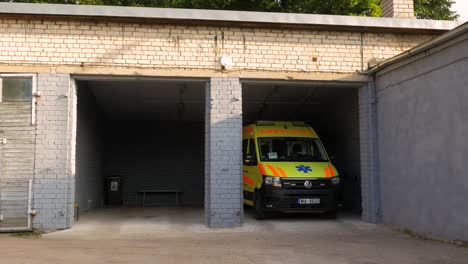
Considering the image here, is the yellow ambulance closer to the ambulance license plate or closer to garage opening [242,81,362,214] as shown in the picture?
the ambulance license plate

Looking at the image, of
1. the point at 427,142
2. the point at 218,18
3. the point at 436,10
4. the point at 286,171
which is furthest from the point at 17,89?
the point at 436,10

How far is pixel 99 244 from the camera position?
883 cm

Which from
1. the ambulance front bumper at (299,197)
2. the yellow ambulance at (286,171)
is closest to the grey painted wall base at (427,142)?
the ambulance front bumper at (299,197)

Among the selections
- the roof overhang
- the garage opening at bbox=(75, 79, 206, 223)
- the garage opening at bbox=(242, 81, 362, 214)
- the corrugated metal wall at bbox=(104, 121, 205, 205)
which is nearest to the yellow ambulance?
the garage opening at bbox=(242, 81, 362, 214)

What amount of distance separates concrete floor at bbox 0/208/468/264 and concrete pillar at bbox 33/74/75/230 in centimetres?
52

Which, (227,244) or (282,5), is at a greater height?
(282,5)

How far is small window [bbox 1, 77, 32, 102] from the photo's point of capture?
34.7ft

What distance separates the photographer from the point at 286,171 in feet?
37.2

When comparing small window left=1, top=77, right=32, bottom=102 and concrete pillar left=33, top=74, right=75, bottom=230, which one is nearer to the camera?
concrete pillar left=33, top=74, right=75, bottom=230

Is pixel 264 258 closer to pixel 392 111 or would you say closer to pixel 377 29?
pixel 392 111

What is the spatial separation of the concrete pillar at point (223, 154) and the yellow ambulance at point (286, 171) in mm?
817

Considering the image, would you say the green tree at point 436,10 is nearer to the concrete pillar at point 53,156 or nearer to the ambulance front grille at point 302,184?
the ambulance front grille at point 302,184

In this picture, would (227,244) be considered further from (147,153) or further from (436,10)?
(436,10)

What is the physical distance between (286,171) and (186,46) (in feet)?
12.1
